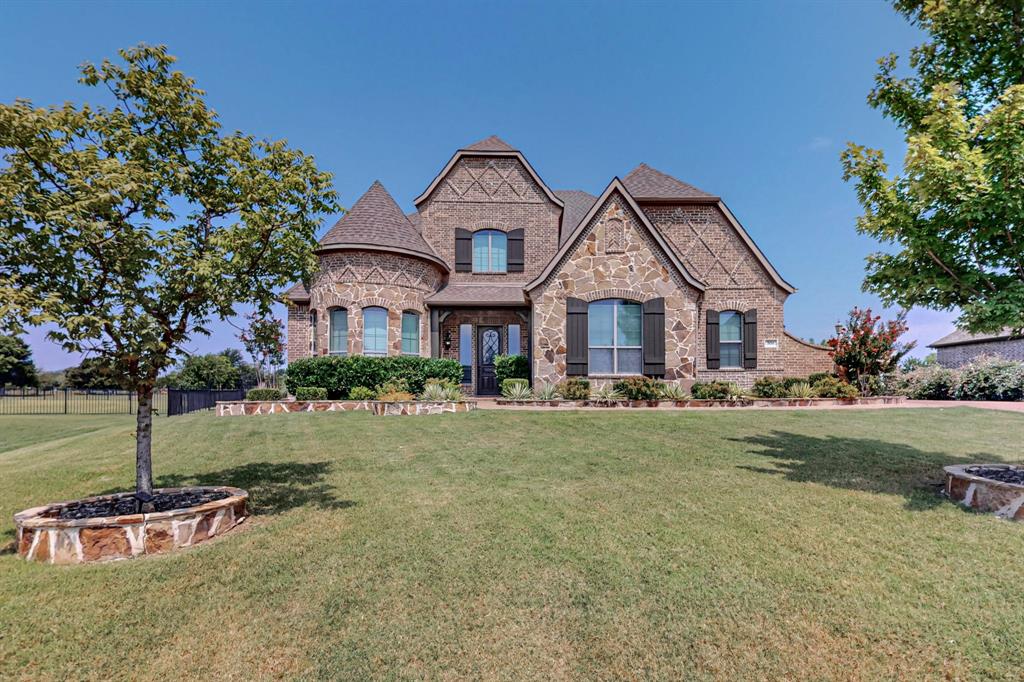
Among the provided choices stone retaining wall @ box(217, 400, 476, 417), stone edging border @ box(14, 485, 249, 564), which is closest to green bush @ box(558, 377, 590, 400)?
stone retaining wall @ box(217, 400, 476, 417)

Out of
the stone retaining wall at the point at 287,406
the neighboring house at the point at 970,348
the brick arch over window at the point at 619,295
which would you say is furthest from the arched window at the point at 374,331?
the neighboring house at the point at 970,348

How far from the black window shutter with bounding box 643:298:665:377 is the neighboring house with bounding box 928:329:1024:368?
56.2 ft

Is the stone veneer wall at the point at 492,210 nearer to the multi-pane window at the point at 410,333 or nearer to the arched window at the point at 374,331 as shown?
the multi-pane window at the point at 410,333

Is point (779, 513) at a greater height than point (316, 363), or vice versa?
point (316, 363)

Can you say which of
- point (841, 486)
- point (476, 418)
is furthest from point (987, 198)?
point (476, 418)

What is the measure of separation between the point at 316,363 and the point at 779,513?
44.3 ft

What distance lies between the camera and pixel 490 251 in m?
20.1

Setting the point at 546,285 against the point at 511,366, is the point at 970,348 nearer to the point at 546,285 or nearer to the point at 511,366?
the point at 546,285

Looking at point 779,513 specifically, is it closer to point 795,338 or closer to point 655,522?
point 655,522

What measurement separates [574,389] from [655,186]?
399 inches

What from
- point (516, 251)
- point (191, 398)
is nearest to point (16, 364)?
point (191, 398)

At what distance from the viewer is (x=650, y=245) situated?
50.1 ft

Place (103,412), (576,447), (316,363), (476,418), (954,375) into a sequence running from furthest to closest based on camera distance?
1. (103,412)
2. (954,375)
3. (316,363)
4. (476,418)
5. (576,447)

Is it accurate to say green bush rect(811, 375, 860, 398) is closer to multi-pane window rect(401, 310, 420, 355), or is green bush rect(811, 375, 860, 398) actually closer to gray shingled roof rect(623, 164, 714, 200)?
gray shingled roof rect(623, 164, 714, 200)
